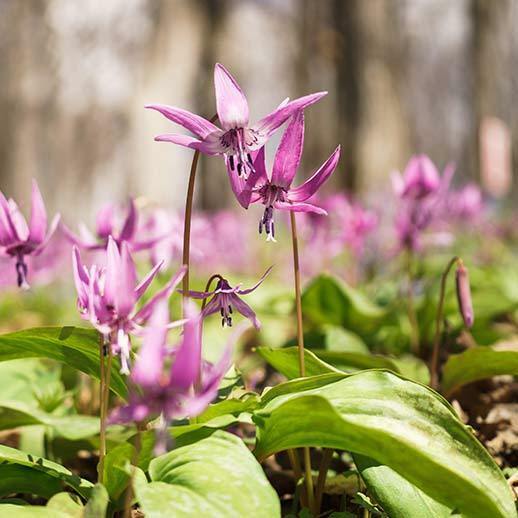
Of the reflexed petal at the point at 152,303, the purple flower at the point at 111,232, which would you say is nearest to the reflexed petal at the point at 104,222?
the purple flower at the point at 111,232

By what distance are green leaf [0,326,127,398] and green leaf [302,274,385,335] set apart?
1.18 meters

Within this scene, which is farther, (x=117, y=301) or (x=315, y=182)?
(x=315, y=182)

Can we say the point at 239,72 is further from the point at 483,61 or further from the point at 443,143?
the point at 443,143

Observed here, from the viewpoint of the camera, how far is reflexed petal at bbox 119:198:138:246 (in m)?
1.61

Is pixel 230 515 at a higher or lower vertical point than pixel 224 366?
lower

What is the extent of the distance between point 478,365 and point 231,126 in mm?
826

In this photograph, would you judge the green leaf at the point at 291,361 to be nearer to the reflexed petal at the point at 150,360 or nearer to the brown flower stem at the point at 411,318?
the reflexed petal at the point at 150,360

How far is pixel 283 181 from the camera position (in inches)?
49.0

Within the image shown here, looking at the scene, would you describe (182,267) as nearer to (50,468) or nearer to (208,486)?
(208,486)

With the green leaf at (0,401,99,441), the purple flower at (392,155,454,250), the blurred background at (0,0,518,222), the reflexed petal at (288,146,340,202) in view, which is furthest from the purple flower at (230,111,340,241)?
the blurred background at (0,0,518,222)

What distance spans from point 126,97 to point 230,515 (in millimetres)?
18794

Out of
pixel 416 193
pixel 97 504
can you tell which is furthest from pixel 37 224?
pixel 416 193

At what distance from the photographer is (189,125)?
1.20 meters

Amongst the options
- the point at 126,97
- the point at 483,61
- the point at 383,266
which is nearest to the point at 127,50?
the point at 126,97
